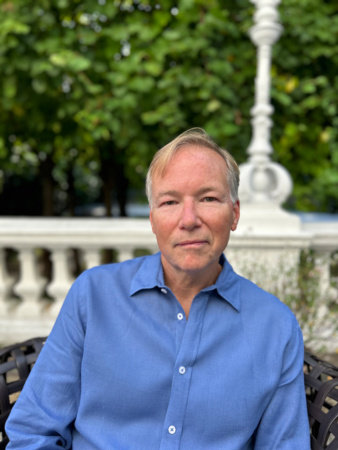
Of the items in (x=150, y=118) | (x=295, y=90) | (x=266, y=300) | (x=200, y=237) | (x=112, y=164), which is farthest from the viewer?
(x=112, y=164)

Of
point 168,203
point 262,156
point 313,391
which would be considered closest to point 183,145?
point 168,203

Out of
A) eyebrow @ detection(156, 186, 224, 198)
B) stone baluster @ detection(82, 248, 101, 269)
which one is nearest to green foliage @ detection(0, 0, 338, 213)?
stone baluster @ detection(82, 248, 101, 269)

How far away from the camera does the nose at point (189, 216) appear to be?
1.24 metres

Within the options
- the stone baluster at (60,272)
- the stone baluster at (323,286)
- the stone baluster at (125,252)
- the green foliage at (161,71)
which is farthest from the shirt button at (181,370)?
the green foliage at (161,71)

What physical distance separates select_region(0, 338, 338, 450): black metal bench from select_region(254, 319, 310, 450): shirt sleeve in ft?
0.35

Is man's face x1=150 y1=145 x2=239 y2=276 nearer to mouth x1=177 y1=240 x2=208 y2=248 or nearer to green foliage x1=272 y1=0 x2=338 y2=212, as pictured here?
mouth x1=177 y1=240 x2=208 y2=248

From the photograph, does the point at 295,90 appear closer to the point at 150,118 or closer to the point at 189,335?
the point at 150,118

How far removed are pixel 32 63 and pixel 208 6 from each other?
173 centimetres

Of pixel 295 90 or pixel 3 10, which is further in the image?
pixel 295 90

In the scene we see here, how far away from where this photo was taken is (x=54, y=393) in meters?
1.32

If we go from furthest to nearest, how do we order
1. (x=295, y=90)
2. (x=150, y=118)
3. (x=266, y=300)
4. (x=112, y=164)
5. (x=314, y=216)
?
(x=314, y=216), (x=112, y=164), (x=295, y=90), (x=150, y=118), (x=266, y=300)

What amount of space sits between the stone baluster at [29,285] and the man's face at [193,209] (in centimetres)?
244

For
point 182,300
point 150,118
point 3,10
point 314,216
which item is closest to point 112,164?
point 150,118

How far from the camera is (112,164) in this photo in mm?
5684
